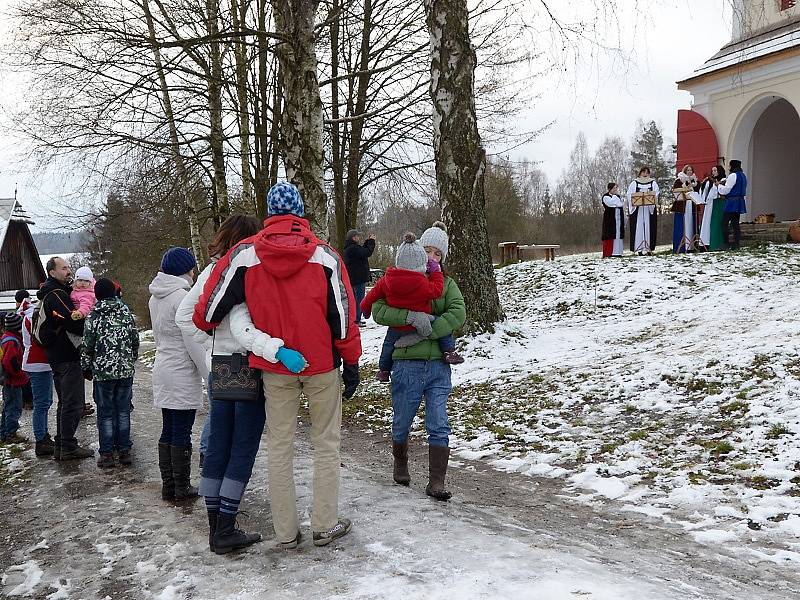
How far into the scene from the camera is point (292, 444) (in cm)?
400

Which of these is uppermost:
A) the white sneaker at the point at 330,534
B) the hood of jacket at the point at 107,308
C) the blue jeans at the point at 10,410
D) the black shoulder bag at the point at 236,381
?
the hood of jacket at the point at 107,308

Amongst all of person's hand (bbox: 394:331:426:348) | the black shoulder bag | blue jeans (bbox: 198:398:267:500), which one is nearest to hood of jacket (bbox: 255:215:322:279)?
the black shoulder bag

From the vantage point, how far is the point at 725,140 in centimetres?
1897

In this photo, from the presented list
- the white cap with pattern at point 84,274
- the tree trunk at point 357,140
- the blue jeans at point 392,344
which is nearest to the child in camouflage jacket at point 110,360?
the white cap with pattern at point 84,274

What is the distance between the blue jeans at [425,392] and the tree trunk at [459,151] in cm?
526

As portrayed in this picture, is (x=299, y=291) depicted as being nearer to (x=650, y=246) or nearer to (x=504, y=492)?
(x=504, y=492)

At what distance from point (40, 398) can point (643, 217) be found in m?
13.9

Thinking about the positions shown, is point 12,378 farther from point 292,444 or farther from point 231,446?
point 292,444

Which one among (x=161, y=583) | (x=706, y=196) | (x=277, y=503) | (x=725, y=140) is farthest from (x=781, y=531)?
(x=725, y=140)

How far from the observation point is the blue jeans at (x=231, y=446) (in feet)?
13.2

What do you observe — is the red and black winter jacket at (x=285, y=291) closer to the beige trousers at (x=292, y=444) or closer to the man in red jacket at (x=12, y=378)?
the beige trousers at (x=292, y=444)

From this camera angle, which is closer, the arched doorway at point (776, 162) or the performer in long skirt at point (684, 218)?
the performer in long skirt at point (684, 218)

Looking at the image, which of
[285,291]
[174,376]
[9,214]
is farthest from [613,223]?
[9,214]

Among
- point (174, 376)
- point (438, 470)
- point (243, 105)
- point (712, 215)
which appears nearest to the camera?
point (438, 470)
